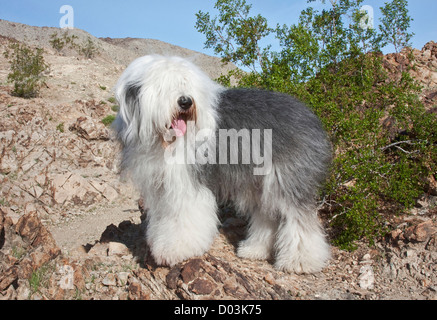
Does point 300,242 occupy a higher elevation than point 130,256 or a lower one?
higher

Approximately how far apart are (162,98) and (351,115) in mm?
2585

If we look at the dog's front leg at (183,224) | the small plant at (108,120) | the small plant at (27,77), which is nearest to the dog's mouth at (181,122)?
the dog's front leg at (183,224)

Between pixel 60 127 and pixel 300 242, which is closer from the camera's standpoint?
pixel 300 242

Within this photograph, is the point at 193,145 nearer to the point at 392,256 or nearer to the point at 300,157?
the point at 300,157

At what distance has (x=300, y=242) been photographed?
3793mm

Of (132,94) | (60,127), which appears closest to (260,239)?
(132,94)

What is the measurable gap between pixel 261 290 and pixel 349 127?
2283 millimetres

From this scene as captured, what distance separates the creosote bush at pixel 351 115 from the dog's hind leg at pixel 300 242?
2.21ft

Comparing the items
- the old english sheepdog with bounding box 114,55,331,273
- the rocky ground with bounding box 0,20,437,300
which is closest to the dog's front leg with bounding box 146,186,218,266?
the old english sheepdog with bounding box 114,55,331,273

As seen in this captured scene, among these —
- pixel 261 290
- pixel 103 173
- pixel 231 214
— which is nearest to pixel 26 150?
pixel 103 173

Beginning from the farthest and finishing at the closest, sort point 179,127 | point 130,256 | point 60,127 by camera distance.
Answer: point 60,127
point 130,256
point 179,127

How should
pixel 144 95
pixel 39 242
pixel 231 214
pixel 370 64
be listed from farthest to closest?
pixel 370 64, pixel 231 214, pixel 39 242, pixel 144 95

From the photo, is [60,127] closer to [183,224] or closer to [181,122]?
[183,224]

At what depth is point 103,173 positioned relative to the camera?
29.6 feet
